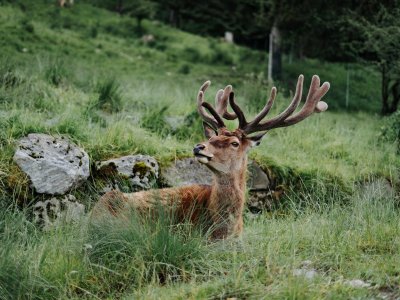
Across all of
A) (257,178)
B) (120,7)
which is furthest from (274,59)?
(257,178)

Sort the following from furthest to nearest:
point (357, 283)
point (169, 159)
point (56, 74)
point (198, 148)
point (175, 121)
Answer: point (56, 74)
point (175, 121)
point (169, 159)
point (198, 148)
point (357, 283)

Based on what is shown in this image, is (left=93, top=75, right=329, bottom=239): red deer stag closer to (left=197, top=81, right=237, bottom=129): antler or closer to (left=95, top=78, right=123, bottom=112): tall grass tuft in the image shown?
(left=197, top=81, right=237, bottom=129): antler

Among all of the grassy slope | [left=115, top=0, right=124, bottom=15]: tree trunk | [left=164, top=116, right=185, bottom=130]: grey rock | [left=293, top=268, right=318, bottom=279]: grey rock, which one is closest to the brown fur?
the grassy slope

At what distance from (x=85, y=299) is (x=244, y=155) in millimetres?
2230

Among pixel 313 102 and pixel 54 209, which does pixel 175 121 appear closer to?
pixel 54 209

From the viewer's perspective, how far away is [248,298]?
4375 millimetres

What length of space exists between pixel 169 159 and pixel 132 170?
640 mm

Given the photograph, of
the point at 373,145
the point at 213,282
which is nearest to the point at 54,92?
the point at 373,145

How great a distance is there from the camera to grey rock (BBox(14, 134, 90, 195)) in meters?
6.87

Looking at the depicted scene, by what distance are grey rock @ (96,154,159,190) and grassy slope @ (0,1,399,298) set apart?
0.24 metres

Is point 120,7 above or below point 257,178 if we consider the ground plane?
above

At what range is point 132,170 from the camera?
289 inches

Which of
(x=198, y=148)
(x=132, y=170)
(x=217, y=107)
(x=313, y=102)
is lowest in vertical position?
(x=132, y=170)

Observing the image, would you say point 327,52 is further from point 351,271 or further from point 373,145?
point 351,271
